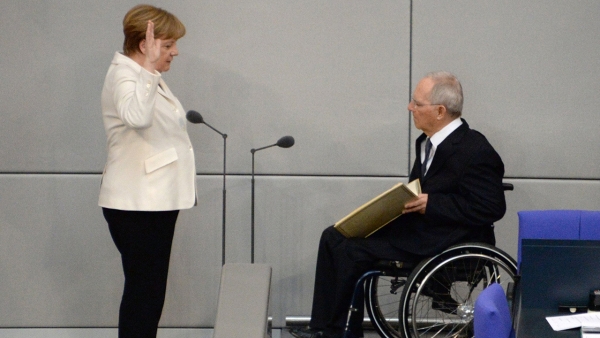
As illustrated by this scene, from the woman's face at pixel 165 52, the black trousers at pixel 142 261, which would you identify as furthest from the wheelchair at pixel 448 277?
the woman's face at pixel 165 52

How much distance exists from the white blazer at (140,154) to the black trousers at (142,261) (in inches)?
2.6

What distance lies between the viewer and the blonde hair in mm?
2869

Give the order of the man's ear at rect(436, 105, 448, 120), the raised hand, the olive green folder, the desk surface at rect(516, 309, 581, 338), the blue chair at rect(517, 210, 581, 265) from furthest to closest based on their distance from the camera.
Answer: the man's ear at rect(436, 105, 448, 120) < the blue chair at rect(517, 210, 581, 265) < the olive green folder < the raised hand < the desk surface at rect(516, 309, 581, 338)

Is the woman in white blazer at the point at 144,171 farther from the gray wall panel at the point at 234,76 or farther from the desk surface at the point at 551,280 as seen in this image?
the desk surface at the point at 551,280

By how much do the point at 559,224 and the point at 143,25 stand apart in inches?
73.8

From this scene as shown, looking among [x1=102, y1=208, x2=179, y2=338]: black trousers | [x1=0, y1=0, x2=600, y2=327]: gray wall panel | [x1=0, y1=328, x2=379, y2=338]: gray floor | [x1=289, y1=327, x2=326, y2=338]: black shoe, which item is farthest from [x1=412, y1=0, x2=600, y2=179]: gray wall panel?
[x1=102, y1=208, x2=179, y2=338]: black trousers

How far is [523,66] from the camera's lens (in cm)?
394

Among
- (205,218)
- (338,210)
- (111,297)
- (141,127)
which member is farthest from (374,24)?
(111,297)

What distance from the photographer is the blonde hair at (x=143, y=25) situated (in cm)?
287

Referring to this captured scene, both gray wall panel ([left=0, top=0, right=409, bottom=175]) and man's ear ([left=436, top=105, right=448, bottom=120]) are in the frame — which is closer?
man's ear ([left=436, top=105, right=448, bottom=120])

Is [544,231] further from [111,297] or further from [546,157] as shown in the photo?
[111,297]

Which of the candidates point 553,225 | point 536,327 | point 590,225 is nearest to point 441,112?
point 553,225

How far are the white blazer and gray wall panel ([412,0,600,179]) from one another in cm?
149

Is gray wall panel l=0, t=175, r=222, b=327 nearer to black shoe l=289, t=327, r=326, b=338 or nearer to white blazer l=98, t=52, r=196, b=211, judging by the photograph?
black shoe l=289, t=327, r=326, b=338
